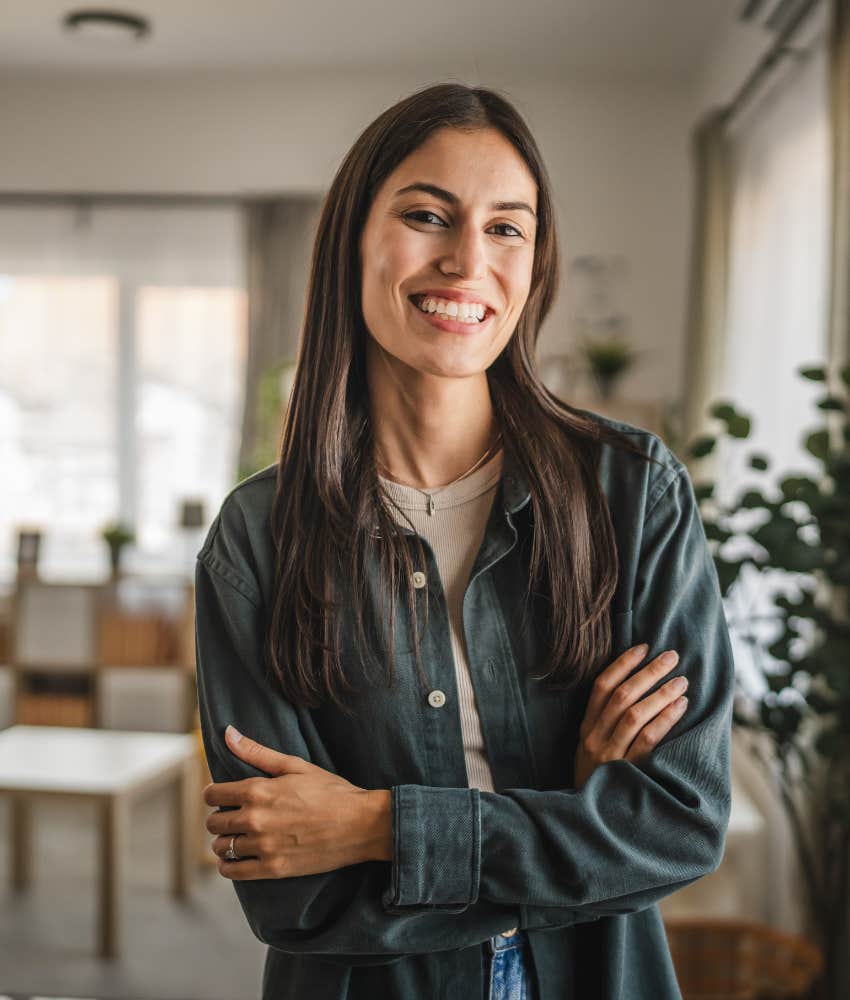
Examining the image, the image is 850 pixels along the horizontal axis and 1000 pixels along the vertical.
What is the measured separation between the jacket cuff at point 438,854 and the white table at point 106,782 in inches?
96.8

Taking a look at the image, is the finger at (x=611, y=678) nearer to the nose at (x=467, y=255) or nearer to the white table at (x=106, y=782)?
the nose at (x=467, y=255)

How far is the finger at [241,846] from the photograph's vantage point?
1.02m

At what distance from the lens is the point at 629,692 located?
1042mm

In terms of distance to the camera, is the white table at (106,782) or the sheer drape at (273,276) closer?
the white table at (106,782)

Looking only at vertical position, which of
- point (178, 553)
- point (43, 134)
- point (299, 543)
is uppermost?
point (43, 134)

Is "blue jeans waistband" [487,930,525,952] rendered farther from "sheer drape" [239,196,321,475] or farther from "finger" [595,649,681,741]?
"sheer drape" [239,196,321,475]

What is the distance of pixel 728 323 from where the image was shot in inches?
158

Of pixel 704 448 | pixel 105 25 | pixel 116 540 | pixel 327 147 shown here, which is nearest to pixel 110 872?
pixel 116 540

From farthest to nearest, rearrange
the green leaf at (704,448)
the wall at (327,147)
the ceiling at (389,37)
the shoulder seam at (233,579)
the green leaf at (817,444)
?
the wall at (327,147) → the ceiling at (389,37) → the green leaf at (704,448) → the green leaf at (817,444) → the shoulder seam at (233,579)

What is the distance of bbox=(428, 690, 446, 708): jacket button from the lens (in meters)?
1.05

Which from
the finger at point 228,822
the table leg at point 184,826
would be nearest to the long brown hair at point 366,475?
the finger at point 228,822

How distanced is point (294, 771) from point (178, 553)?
4.19 metres

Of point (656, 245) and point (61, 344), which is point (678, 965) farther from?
point (61, 344)

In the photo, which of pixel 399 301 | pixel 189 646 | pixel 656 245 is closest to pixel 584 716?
pixel 399 301
